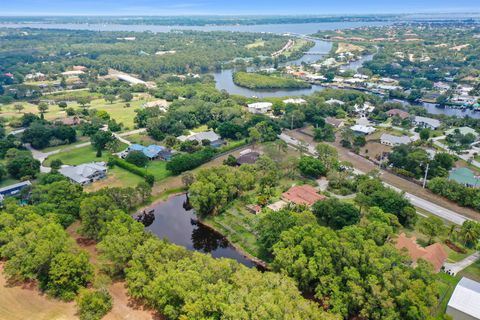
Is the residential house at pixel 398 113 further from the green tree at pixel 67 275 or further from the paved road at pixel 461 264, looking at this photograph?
the green tree at pixel 67 275

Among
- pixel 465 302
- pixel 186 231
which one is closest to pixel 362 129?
pixel 186 231

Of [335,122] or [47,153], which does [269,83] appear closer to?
[335,122]

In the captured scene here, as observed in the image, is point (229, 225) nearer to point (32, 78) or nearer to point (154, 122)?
point (154, 122)

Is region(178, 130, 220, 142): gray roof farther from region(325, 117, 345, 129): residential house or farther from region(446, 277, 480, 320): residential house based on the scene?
region(446, 277, 480, 320): residential house

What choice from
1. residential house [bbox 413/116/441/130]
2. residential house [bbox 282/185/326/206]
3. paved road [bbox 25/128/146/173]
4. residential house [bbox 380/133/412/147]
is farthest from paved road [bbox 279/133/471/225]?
paved road [bbox 25/128/146/173]

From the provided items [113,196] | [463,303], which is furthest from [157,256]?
[463,303]
